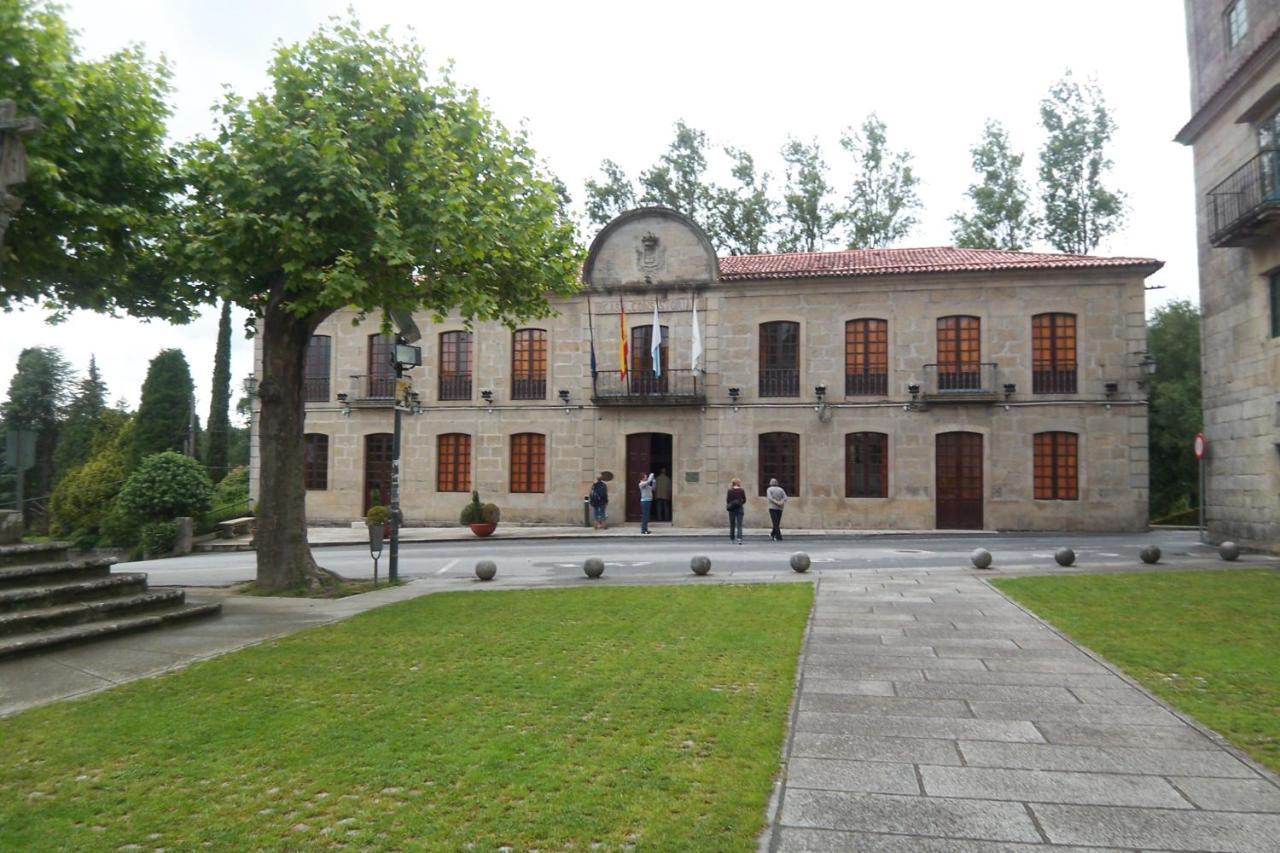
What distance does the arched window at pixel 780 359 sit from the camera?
87.2ft

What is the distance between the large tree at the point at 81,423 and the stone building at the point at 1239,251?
34827mm

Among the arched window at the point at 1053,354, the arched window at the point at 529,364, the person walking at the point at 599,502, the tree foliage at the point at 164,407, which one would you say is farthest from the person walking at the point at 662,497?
the tree foliage at the point at 164,407

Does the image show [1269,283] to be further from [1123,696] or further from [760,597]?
[1123,696]

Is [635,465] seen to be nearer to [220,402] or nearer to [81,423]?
[220,402]

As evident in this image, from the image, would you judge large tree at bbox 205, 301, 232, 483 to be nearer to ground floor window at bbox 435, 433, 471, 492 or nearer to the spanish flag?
ground floor window at bbox 435, 433, 471, 492

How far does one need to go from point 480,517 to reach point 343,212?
52.1ft

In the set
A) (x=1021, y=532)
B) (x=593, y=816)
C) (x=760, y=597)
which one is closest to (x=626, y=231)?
(x=1021, y=532)

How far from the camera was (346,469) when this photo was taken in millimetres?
29062

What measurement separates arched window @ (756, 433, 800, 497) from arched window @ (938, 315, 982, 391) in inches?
191

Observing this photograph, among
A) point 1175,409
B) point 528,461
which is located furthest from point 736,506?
point 1175,409

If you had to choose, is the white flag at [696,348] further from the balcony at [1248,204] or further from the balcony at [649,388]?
the balcony at [1248,204]

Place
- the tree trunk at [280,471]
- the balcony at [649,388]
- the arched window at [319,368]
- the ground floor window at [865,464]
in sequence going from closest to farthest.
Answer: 1. the tree trunk at [280,471]
2. the ground floor window at [865,464]
3. the balcony at [649,388]
4. the arched window at [319,368]

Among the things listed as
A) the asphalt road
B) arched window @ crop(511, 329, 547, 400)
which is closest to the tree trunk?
the asphalt road

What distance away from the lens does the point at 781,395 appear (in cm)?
2656
